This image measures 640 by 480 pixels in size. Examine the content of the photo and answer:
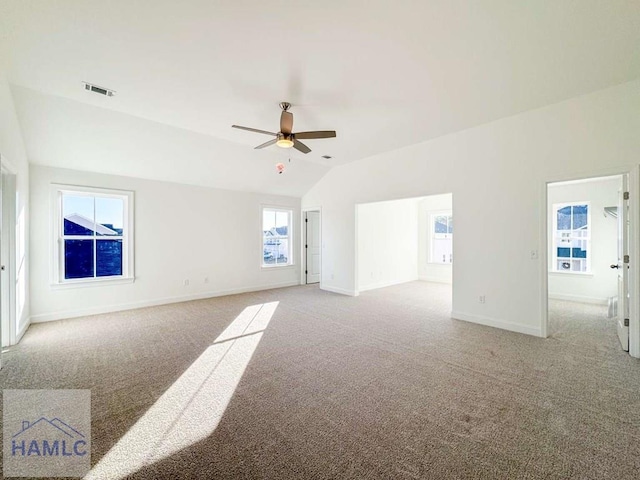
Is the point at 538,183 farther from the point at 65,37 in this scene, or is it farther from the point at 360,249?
the point at 65,37

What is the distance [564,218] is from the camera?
613 centimetres

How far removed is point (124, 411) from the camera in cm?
222

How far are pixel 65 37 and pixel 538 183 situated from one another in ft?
17.7

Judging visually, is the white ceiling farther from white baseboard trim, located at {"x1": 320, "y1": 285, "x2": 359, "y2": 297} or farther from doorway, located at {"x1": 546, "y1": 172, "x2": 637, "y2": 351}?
white baseboard trim, located at {"x1": 320, "y1": 285, "x2": 359, "y2": 297}

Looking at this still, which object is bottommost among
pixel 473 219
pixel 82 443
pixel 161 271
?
pixel 82 443

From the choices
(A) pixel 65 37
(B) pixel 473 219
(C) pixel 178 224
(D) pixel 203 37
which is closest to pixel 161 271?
(C) pixel 178 224

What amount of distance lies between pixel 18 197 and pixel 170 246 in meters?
2.37

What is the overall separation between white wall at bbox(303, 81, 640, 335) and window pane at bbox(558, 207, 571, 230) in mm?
3244

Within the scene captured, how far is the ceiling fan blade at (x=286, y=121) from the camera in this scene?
325 cm

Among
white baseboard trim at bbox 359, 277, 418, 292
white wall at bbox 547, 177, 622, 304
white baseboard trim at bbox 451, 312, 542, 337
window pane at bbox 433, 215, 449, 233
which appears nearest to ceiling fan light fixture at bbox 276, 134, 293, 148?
white baseboard trim at bbox 451, 312, 542, 337

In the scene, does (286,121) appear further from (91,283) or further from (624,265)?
(91,283)

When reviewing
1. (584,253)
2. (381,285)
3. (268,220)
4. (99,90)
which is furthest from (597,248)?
(99,90)

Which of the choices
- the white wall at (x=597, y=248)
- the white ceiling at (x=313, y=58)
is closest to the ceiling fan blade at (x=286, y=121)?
the white ceiling at (x=313, y=58)

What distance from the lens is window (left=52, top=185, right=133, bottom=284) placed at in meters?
4.79
